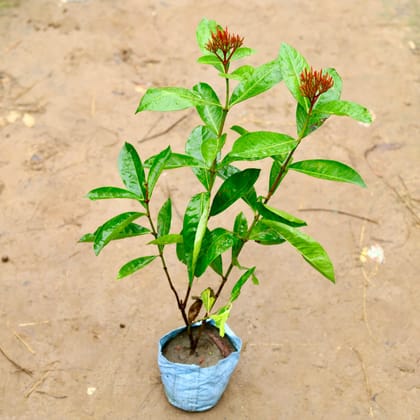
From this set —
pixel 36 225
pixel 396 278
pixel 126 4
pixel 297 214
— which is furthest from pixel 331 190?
pixel 126 4

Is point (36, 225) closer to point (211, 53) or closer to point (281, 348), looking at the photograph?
point (281, 348)

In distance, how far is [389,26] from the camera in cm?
421

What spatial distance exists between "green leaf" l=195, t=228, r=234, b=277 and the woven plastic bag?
0.47 m

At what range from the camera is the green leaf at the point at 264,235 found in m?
1.70

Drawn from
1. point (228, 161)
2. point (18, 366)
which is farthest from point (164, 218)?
point (18, 366)

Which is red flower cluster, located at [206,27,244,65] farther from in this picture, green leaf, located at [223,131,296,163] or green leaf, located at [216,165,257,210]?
green leaf, located at [216,165,257,210]

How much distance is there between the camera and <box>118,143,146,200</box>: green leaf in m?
1.70

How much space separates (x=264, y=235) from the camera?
1.74 meters

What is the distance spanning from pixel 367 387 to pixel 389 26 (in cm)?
285

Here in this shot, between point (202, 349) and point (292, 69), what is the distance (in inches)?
43.6

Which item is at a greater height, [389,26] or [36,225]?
[389,26]

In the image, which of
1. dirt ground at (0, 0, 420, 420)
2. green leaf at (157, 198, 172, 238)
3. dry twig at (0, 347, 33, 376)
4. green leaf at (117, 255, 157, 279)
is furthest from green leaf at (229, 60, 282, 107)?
dry twig at (0, 347, 33, 376)

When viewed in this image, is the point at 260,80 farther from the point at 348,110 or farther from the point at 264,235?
the point at 264,235

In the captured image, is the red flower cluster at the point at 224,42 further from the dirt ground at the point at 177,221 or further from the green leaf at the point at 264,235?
the dirt ground at the point at 177,221
